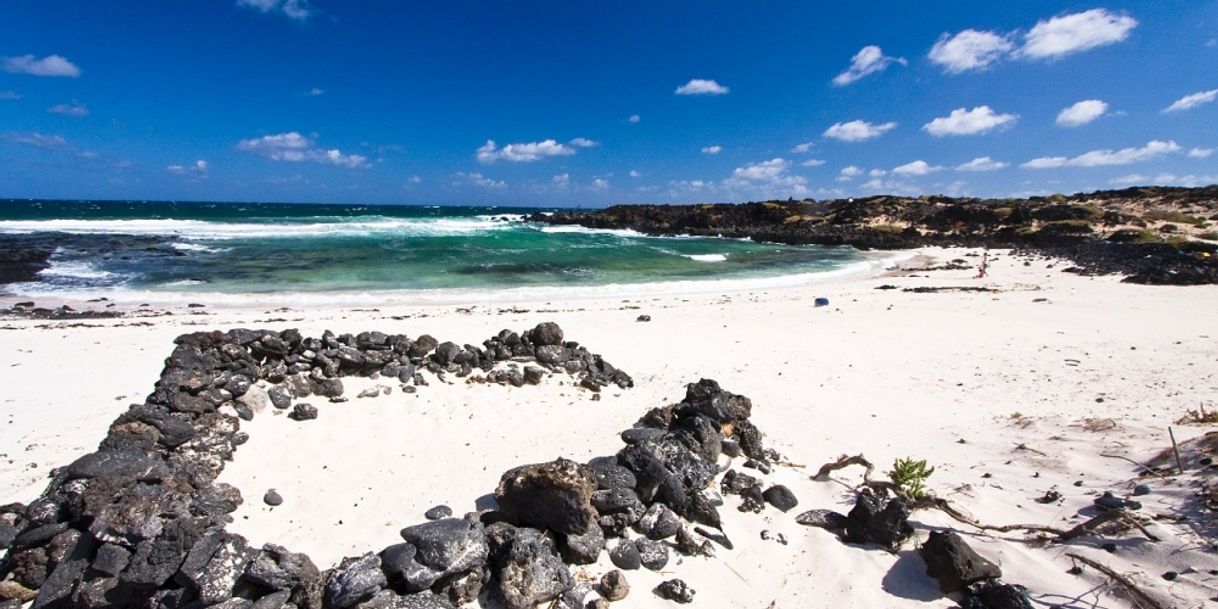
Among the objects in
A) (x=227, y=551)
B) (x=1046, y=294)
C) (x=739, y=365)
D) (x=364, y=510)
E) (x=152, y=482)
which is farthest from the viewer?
(x=1046, y=294)

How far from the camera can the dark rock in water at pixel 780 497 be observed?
468 cm

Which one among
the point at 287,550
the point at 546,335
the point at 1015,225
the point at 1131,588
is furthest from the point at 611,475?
the point at 1015,225

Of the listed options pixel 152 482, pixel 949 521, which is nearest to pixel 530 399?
pixel 152 482

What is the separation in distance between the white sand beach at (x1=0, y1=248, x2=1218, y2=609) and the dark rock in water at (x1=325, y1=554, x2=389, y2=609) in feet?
2.52

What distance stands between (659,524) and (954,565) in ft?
6.41

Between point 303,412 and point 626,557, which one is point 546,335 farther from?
point 626,557

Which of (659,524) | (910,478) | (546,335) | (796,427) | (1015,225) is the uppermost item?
(1015,225)

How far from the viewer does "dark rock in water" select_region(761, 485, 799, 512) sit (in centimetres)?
468

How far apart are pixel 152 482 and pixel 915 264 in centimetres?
3069

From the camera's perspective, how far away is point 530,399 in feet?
23.3

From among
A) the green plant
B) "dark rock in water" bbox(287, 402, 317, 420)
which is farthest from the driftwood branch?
"dark rock in water" bbox(287, 402, 317, 420)

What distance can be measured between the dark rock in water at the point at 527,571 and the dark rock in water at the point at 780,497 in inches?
78.6

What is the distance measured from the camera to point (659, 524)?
165 inches

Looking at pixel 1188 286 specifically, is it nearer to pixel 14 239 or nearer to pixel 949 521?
pixel 949 521
